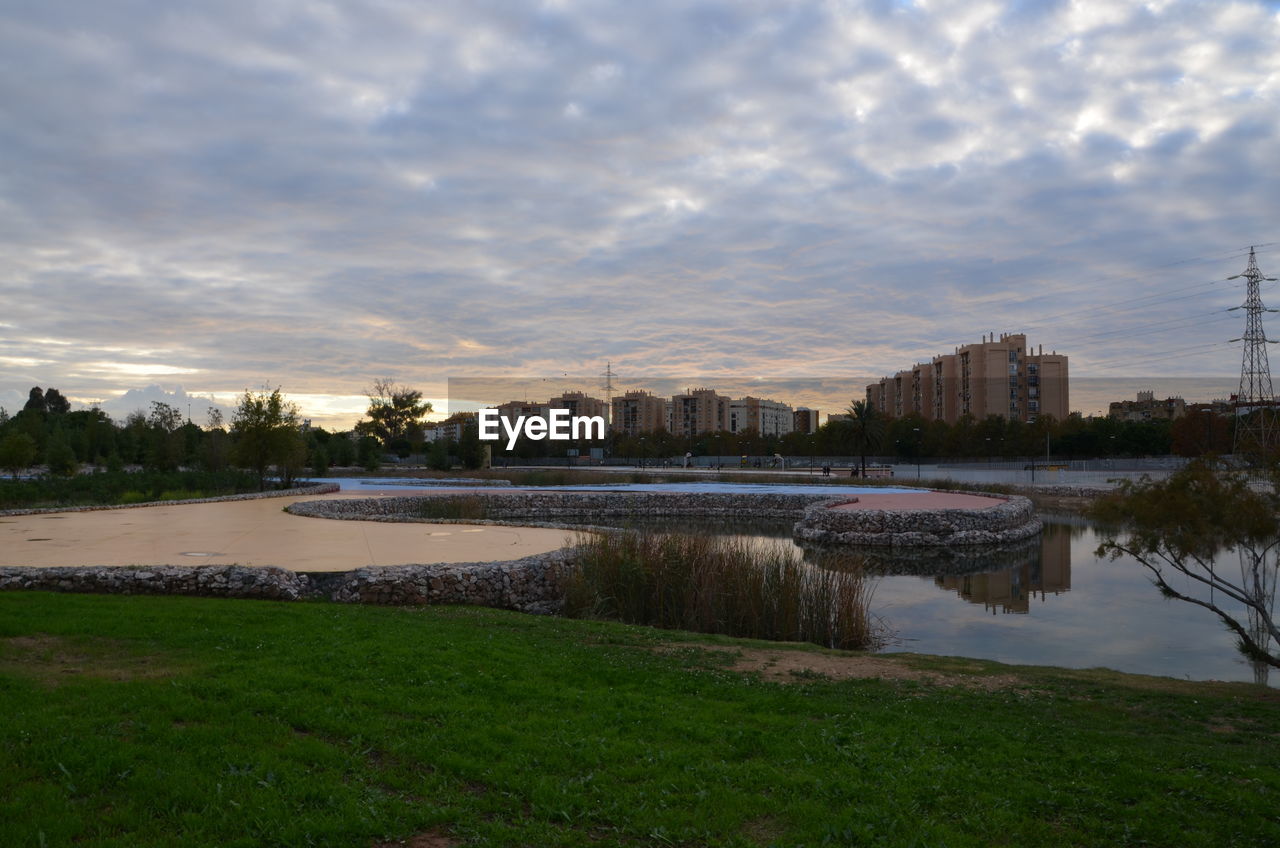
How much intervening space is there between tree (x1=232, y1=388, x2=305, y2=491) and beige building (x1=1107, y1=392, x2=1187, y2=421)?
360 ft

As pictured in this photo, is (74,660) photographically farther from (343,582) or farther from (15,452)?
(15,452)

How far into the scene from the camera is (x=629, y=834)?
3.90 m

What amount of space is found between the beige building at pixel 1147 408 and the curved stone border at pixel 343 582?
117 metres

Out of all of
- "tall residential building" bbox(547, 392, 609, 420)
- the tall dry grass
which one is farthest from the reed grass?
"tall residential building" bbox(547, 392, 609, 420)

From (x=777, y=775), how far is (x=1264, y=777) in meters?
2.86

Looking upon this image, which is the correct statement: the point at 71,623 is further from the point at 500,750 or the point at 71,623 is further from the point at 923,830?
the point at 923,830

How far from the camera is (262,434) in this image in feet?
97.3

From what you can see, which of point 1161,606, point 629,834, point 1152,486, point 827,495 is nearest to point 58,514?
point 629,834

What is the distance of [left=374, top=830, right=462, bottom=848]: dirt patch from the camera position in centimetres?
374

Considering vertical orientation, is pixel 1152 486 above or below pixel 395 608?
above

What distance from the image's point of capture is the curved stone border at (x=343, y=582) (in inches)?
383

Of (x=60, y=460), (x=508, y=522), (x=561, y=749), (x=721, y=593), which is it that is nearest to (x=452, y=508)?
(x=508, y=522)

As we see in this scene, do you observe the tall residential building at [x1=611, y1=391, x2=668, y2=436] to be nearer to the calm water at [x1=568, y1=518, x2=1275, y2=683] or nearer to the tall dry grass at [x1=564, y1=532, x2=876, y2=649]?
the calm water at [x1=568, y1=518, x2=1275, y2=683]

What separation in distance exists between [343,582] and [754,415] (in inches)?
6511
